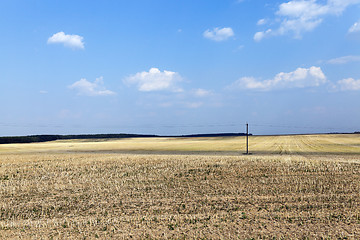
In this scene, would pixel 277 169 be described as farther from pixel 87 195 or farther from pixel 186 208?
pixel 87 195

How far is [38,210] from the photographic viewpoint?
17.0 meters

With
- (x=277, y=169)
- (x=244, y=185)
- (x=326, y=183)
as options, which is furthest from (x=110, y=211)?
(x=277, y=169)

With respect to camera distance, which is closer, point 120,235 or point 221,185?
point 120,235

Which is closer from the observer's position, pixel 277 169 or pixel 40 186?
pixel 40 186

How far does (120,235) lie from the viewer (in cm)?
1243

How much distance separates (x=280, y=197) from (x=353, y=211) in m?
4.14

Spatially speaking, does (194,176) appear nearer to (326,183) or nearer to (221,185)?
(221,185)

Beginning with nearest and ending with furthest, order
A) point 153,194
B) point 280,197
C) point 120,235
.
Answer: point 120,235
point 280,197
point 153,194

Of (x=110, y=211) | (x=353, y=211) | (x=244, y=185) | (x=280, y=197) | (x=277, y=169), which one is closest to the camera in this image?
(x=353, y=211)

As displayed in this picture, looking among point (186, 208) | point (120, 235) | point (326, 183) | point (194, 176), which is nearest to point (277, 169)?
point (326, 183)

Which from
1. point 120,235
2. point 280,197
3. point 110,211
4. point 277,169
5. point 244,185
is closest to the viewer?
point 120,235

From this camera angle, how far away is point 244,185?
72.1ft

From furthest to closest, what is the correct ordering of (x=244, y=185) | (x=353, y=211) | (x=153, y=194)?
(x=244, y=185)
(x=153, y=194)
(x=353, y=211)

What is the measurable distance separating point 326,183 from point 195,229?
1410 centimetres
